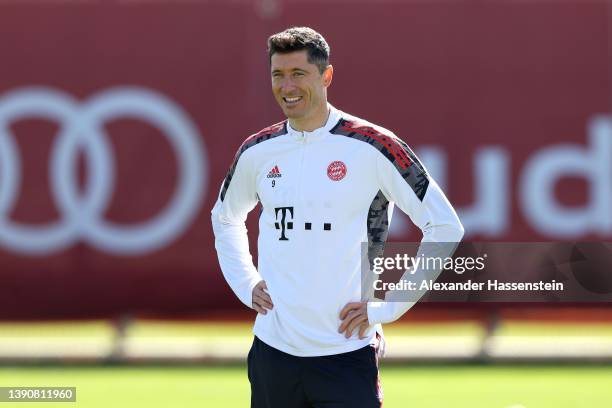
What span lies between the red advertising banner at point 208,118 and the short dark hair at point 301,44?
5693 mm

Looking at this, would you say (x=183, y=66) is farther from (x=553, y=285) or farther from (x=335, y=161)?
(x=335, y=161)

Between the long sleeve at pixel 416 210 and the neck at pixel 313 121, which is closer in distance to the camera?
the long sleeve at pixel 416 210

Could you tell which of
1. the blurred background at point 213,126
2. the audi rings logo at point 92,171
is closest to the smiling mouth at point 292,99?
the blurred background at point 213,126

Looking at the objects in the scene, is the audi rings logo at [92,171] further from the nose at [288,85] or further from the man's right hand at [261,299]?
the nose at [288,85]

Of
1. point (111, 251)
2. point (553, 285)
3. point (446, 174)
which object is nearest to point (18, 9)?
point (111, 251)

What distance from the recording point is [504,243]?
32.2 ft

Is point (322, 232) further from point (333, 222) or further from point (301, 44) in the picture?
point (301, 44)

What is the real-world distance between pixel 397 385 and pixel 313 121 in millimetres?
4635

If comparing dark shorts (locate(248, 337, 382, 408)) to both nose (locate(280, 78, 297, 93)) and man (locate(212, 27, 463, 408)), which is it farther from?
nose (locate(280, 78, 297, 93))

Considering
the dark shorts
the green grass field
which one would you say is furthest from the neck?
the green grass field

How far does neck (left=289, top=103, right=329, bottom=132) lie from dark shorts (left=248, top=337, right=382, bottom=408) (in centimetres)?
86

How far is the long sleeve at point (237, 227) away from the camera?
4469 millimetres

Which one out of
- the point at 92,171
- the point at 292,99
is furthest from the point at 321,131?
the point at 92,171

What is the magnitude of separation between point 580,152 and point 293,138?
617cm
